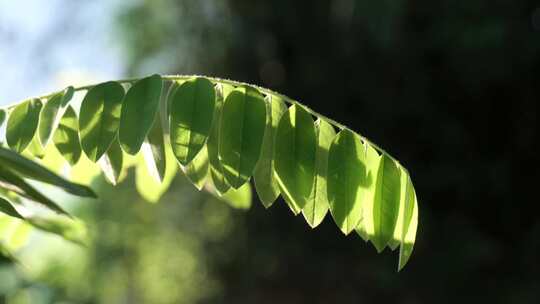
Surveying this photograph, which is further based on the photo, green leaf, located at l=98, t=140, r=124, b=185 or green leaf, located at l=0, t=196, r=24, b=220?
green leaf, located at l=98, t=140, r=124, b=185

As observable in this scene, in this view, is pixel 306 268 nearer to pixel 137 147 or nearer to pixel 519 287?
pixel 519 287

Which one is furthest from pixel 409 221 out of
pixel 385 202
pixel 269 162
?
pixel 269 162

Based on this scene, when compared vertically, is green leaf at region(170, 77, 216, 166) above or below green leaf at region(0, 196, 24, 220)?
above

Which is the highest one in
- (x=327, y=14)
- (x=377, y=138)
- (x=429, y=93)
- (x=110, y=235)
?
(x=327, y=14)

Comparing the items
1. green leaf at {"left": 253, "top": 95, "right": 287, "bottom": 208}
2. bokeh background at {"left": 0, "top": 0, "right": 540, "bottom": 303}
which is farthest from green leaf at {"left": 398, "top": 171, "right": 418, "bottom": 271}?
→ bokeh background at {"left": 0, "top": 0, "right": 540, "bottom": 303}

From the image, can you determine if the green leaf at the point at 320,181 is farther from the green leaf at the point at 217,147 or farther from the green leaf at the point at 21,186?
the green leaf at the point at 21,186

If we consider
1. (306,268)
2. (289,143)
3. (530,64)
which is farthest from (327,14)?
(289,143)

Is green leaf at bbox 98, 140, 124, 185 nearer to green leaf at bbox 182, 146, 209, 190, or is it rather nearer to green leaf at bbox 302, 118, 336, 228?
green leaf at bbox 182, 146, 209, 190
